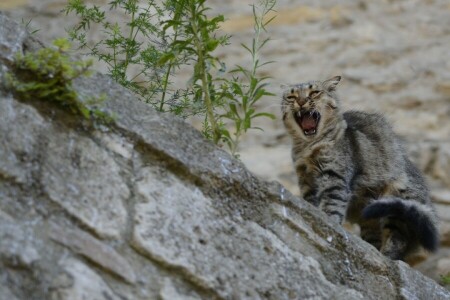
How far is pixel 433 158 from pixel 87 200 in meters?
5.45

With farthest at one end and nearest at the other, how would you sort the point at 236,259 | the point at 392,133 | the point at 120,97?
the point at 392,133, the point at 120,97, the point at 236,259

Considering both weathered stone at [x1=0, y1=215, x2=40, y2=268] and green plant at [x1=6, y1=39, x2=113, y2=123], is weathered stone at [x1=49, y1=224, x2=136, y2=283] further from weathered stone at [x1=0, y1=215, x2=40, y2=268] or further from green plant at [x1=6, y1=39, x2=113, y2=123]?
green plant at [x1=6, y1=39, x2=113, y2=123]

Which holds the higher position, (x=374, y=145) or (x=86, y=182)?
(x=374, y=145)

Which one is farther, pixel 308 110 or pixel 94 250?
pixel 308 110

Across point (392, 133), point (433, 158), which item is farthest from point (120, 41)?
point (433, 158)

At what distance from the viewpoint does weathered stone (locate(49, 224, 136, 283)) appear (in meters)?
2.51

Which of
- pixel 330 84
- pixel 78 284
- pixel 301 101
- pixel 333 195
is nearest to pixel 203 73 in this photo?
pixel 78 284

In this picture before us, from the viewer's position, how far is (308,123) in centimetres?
522

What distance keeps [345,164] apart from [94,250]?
278 centimetres

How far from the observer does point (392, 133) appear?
217 inches

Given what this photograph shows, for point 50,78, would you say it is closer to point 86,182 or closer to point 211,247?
point 86,182

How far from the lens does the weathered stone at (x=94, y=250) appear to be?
2.51m

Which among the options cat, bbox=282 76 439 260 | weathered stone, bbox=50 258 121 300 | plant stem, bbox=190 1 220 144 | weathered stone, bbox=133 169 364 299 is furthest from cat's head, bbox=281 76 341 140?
weathered stone, bbox=50 258 121 300

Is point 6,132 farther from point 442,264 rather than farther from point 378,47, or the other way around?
point 378,47
